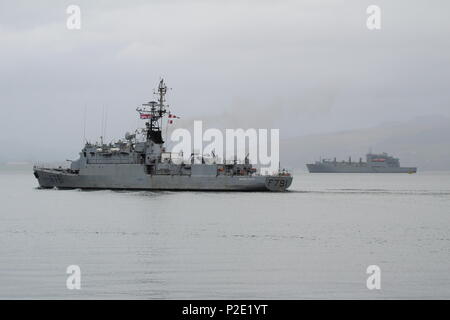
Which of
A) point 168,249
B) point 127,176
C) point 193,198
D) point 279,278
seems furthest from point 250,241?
point 127,176

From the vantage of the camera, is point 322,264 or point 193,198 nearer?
point 322,264

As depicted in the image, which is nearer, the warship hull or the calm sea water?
the calm sea water

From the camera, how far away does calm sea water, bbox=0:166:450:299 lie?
20625mm

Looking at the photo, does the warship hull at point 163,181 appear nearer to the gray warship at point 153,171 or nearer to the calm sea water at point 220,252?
the gray warship at point 153,171

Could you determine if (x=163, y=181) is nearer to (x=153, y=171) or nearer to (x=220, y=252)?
(x=153, y=171)

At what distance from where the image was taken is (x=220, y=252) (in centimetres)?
2864

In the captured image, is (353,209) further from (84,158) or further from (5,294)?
(5,294)

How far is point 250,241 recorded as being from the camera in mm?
32812

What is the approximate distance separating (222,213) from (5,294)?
30125mm

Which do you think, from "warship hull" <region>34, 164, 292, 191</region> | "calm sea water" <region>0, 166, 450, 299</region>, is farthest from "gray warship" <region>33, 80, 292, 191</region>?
"calm sea water" <region>0, 166, 450, 299</region>

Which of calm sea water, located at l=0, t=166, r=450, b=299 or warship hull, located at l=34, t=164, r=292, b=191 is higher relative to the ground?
warship hull, located at l=34, t=164, r=292, b=191

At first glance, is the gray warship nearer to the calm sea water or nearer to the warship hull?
the warship hull

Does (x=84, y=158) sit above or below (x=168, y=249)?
above
